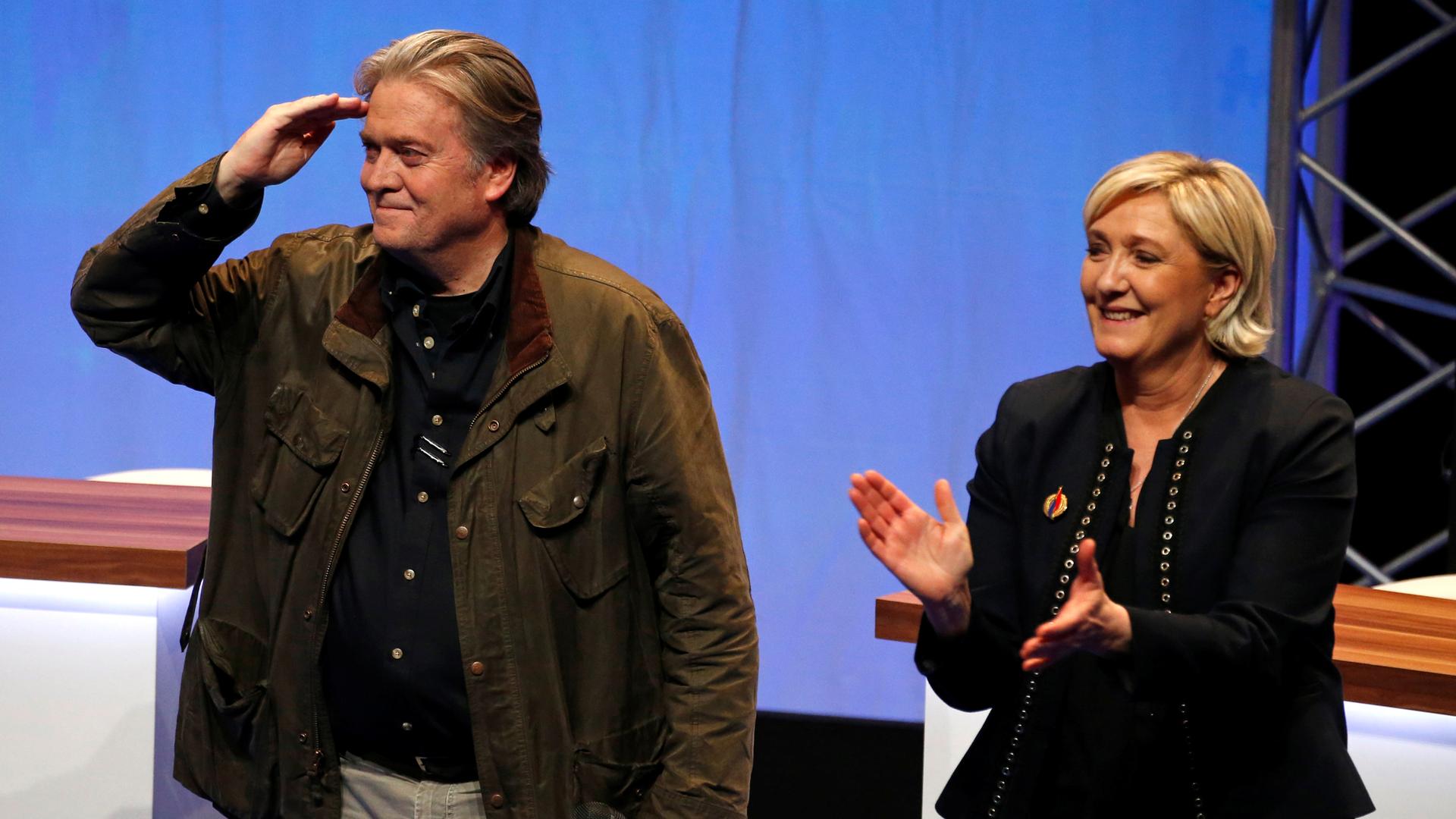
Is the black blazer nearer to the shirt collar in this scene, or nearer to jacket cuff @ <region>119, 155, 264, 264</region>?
the shirt collar

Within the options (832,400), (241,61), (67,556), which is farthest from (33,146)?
(67,556)

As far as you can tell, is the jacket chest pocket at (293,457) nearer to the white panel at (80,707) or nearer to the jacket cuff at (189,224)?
the jacket cuff at (189,224)

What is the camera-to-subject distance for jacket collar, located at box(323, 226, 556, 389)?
1966mm

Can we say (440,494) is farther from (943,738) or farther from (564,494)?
(943,738)

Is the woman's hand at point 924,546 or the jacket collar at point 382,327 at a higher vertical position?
the jacket collar at point 382,327

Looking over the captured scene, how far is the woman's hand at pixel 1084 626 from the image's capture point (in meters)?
1.54

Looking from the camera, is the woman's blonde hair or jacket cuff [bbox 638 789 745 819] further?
jacket cuff [bbox 638 789 745 819]

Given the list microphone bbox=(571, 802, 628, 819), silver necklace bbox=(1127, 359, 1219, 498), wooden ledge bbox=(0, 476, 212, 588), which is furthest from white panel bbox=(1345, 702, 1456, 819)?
wooden ledge bbox=(0, 476, 212, 588)

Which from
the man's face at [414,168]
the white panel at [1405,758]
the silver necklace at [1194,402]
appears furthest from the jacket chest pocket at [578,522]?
the white panel at [1405,758]

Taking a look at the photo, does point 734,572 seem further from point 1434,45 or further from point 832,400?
point 1434,45

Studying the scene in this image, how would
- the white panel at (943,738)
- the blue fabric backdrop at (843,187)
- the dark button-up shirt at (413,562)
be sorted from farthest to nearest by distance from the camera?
the blue fabric backdrop at (843,187) → the white panel at (943,738) → the dark button-up shirt at (413,562)

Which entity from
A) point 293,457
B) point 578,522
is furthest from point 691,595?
point 293,457

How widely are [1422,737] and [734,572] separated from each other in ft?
3.54

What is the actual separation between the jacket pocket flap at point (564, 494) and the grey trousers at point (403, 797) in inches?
14.5
